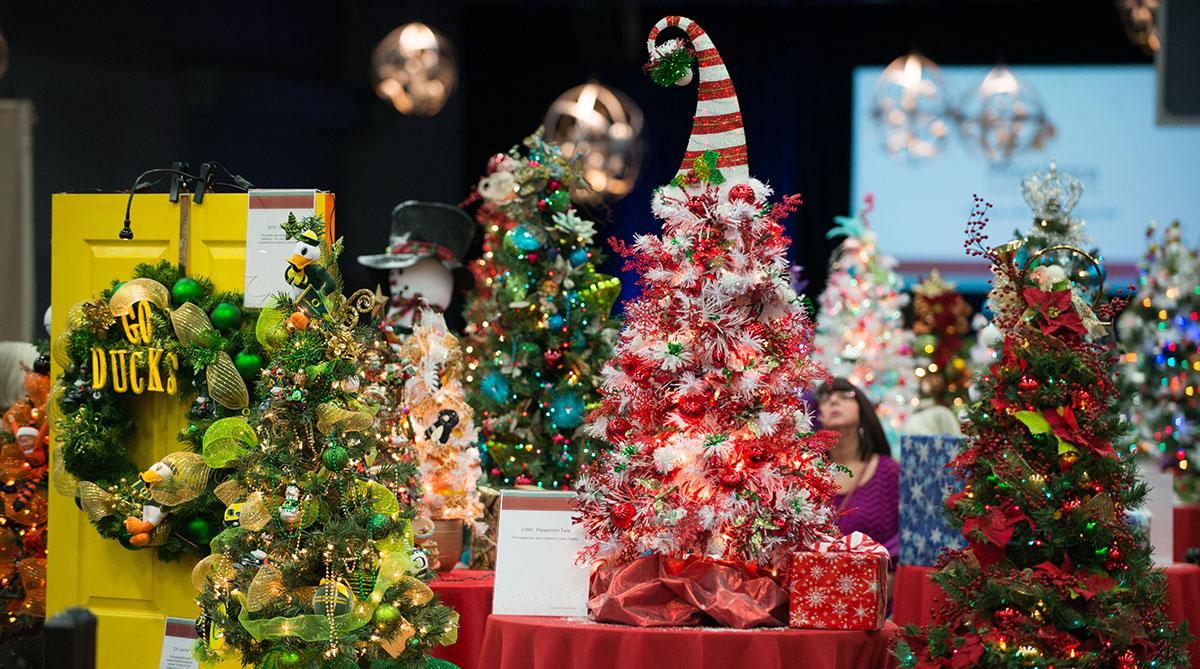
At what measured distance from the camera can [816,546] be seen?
4867 mm

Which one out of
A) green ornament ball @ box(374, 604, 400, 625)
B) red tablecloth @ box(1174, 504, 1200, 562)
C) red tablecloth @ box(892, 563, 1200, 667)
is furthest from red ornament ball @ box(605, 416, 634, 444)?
red tablecloth @ box(1174, 504, 1200, 562)

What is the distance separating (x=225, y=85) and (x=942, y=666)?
8096mm

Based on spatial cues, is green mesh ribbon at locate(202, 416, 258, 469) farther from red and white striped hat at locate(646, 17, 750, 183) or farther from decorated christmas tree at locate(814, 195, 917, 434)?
decorated christmas tree at locate(814, 195, 917, 434)

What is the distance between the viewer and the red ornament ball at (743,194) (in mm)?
4992

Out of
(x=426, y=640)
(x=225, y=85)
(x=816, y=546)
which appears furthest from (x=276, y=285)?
(x=225, y=85)

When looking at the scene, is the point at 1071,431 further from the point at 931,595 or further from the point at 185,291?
the point at 185,291

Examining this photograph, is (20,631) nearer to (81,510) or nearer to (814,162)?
(81,510)

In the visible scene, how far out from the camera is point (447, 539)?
18.8ft

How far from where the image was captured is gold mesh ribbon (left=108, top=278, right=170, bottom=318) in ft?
15.5

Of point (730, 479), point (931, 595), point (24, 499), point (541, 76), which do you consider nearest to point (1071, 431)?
point (730, 479)

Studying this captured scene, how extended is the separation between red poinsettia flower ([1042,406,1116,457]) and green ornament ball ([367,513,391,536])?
81.7 inches

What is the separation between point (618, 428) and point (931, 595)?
1924 millimetres

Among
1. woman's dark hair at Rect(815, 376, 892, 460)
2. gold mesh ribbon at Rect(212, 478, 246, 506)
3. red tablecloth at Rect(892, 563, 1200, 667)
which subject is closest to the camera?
gold mesh ribbon at Rect(212, 478, 246, 506)

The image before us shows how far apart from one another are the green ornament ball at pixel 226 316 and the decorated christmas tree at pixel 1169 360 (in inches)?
281
